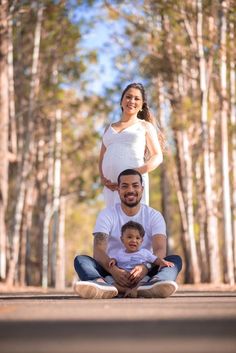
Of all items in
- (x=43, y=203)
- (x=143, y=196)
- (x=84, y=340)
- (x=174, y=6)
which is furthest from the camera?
(x=43, y=203)

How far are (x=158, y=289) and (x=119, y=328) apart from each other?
3.71 metres

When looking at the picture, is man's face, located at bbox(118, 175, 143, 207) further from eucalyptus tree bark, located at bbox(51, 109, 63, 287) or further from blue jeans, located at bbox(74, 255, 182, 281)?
eucalyptus tree bark, located at bbox(51, 109, 63, 287)

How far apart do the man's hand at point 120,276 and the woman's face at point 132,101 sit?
2.06 meters

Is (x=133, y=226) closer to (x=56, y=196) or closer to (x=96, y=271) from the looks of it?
(x=96, y=271)

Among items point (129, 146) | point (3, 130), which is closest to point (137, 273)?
point (129, 146)

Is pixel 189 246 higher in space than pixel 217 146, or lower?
lower

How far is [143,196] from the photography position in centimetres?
1069

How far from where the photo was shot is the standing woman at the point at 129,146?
10.7 meters

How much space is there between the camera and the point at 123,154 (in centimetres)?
1078

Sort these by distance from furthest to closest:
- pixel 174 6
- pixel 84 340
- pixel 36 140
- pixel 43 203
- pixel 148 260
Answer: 1. pixel 43 203
2. pixel 36 140
3. pixel 174 6
4. pixel 148 260
5. pixel 84 340

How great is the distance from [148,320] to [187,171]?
24.4m

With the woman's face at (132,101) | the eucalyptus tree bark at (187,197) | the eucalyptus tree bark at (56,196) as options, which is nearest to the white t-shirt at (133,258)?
the woman's face at (132,101)

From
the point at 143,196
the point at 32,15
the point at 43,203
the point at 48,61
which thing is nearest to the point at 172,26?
the point at 32,15

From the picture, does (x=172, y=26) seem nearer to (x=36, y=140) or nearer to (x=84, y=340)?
(x=36, y=140)
